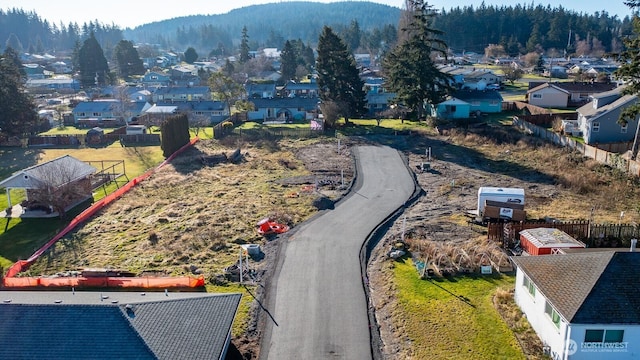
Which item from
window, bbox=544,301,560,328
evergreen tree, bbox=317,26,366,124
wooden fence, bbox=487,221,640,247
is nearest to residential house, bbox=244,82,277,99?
evergreen tree, bbox=317,26,366,124

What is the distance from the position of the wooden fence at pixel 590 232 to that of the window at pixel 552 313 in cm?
876

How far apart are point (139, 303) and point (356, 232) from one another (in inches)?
600

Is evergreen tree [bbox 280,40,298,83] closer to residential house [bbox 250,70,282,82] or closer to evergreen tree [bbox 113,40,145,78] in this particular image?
residential house [bbox 250,70,282,82]

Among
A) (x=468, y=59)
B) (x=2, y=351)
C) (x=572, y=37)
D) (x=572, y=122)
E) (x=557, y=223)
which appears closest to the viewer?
(x=2, y=351)

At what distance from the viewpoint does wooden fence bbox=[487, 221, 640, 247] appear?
26.9 meters

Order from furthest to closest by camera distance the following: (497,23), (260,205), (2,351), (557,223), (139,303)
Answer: (497,23) < (260,205) < (557,223) < (139,303) < (2,351)

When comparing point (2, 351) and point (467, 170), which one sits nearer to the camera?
point (2, 351)

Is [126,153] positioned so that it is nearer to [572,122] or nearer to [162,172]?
[162,172]

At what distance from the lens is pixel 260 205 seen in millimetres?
34969

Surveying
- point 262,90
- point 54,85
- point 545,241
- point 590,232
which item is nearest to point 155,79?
point 54,85

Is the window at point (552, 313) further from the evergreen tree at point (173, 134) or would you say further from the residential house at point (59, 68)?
the residential house at point (59, 68)

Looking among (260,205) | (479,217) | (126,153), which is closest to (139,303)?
(260,205)

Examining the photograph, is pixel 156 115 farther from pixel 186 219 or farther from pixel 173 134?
pixel 186 219

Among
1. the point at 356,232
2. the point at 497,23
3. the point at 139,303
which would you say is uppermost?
the point at 497,23
